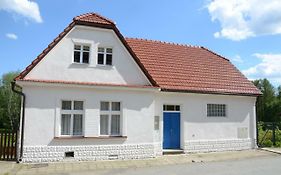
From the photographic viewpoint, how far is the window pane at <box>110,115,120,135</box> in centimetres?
1561

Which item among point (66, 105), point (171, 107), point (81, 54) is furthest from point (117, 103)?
point (171, 107)

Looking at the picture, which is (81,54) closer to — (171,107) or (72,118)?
(72,118)

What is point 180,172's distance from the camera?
40.6 ft

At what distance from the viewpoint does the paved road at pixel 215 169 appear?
12.2 meters

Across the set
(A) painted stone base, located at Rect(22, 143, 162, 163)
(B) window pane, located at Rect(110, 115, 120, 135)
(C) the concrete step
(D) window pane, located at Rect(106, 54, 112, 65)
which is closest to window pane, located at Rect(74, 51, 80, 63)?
(D) window pane, located at Rect(106, 54, 112, 65)

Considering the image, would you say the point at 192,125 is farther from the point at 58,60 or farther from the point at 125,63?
the point at 58,60

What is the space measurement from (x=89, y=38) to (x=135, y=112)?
4315 mm

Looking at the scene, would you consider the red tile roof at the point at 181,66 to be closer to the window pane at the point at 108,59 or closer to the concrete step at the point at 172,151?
the window pane at the point at 108,59

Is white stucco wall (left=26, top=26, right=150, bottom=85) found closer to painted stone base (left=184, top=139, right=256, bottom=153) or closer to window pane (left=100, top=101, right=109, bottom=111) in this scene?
window pane (left=100, top=101, right=109, bottom=111)

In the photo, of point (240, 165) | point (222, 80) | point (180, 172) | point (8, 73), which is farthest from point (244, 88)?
point (8, 73)

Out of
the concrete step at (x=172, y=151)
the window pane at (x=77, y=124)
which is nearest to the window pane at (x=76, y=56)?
the window pane at (x=77, y=124)

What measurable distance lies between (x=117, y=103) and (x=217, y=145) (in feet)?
22.4

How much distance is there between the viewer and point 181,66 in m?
19.7

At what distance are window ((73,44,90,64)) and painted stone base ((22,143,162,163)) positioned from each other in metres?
4.15
